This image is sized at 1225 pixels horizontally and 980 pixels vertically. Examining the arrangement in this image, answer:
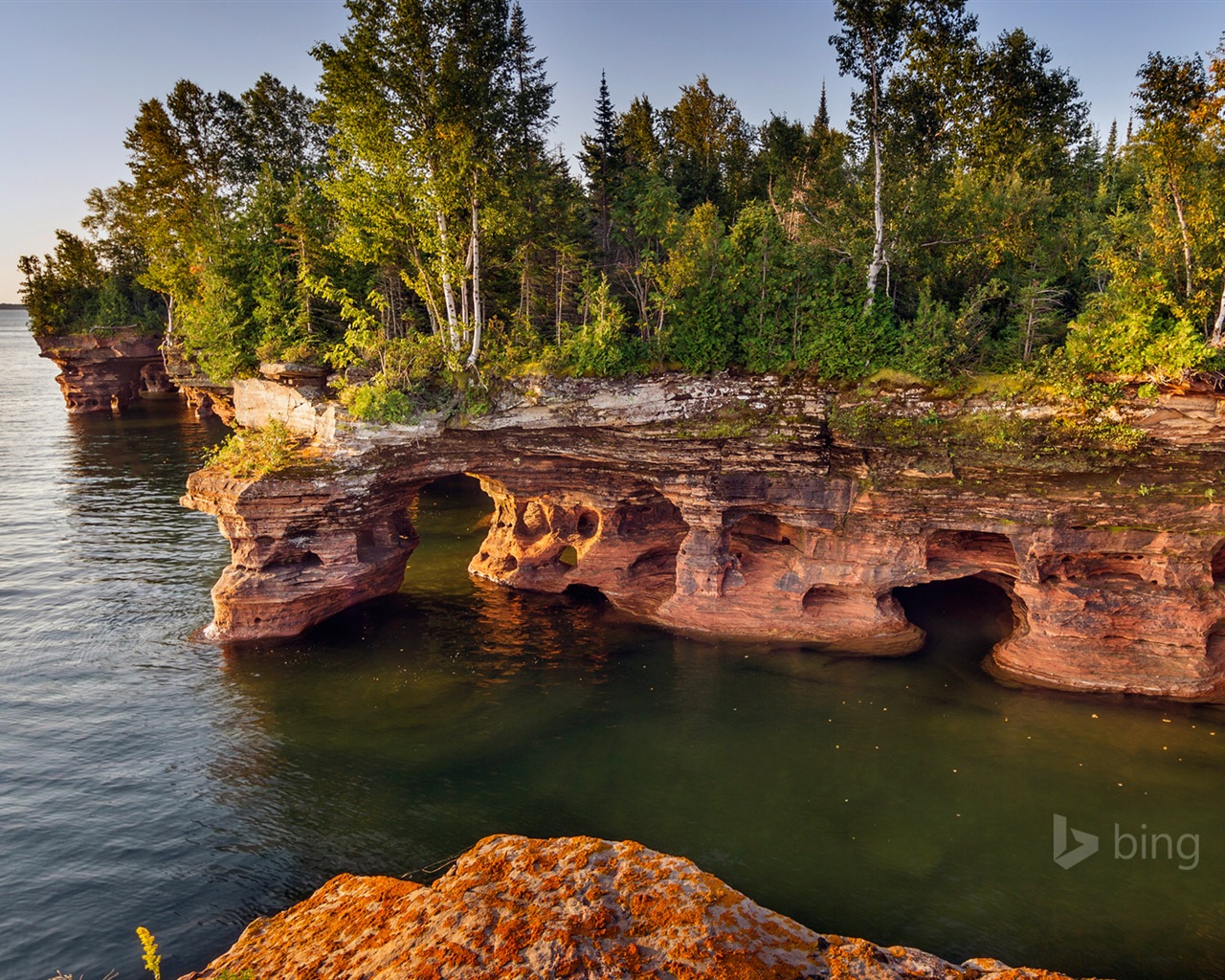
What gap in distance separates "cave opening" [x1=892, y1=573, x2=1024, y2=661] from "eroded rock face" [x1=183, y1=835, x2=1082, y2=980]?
17409 mm

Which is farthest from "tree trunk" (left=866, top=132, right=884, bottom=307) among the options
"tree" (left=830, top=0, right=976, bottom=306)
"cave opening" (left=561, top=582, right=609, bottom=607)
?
"cave opening" (left=561, top=582, right=609, bottom=607)

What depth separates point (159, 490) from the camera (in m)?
42.7

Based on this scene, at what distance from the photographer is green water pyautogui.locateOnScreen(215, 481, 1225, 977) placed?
13.1m

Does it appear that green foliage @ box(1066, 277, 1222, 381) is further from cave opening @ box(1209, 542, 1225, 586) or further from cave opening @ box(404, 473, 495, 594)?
cave opening @ box(404, 473, 495, 594)

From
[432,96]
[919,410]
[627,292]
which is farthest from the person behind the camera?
[627,292]

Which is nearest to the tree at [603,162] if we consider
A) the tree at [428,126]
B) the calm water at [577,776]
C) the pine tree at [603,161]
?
the pine tree at [603,161]

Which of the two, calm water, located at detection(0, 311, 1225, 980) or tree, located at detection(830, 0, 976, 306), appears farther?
tree, located at detection(830, 0, 976, 306)

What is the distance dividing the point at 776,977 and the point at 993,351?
1917cm

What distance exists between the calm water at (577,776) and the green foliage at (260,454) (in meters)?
6.17

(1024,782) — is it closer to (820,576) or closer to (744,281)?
(820,576)

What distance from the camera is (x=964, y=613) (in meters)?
24.7

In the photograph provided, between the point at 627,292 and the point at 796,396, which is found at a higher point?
the point at 627,292

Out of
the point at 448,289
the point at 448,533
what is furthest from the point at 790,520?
the point at 448,533

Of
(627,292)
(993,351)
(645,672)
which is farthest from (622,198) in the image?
(645,672)
